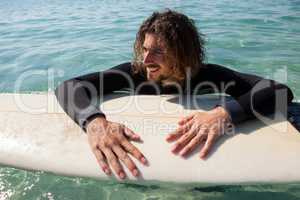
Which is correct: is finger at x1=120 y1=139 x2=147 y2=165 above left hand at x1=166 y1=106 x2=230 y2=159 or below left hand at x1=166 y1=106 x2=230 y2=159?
below

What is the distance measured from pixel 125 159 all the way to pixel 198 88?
32.4 inches

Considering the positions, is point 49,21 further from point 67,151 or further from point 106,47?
point 67,151

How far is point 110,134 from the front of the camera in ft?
6.61

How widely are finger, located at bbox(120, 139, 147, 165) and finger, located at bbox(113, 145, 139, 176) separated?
1.2 inches

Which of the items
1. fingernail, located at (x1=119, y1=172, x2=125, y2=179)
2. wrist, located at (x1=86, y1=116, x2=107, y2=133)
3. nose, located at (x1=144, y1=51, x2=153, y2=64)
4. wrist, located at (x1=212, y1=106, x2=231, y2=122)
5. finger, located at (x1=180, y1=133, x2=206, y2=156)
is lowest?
fingernail, located at (x1=119, y1=172, x2=125, y2=179)

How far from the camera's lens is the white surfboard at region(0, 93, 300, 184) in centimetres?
196

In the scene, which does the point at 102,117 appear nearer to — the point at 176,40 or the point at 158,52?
the point at 158,52

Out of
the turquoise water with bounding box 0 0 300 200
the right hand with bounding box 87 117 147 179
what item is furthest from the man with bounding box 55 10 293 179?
the turquoise water with bounding box 0 0 300 200

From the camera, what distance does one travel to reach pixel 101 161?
2.00 m

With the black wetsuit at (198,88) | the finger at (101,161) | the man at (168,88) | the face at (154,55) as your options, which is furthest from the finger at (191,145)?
the face at (154,55)

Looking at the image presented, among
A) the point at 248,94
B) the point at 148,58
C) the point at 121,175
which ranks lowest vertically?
the point at 121,175

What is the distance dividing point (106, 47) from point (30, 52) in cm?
116

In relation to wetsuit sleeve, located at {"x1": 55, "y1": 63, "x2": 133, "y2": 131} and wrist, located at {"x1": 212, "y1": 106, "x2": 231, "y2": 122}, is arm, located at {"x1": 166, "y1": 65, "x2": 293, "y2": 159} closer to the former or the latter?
wrist, located at {"x1": 212, "y1": 106, "x2": 231, "y2": 122}

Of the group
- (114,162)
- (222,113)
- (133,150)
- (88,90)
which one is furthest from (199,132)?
(88,90)
